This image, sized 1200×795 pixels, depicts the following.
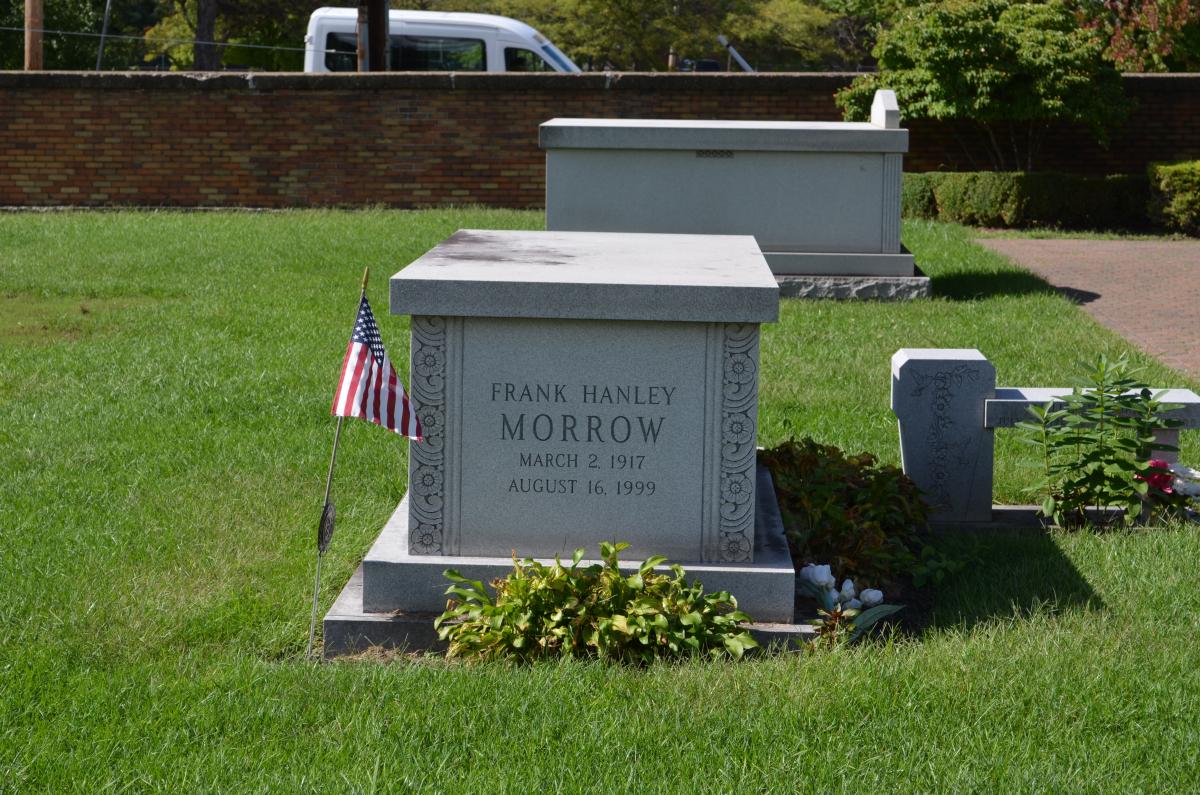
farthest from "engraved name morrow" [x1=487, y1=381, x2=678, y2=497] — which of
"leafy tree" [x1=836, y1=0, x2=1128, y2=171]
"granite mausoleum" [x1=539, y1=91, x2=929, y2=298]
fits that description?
"leafy tree" [x1=836, y1=0, x2=1128, y2=171]

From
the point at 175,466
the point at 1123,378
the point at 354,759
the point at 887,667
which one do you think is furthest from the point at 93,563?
the point at 1123,378

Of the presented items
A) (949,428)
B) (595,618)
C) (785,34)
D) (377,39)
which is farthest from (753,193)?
(785,34)

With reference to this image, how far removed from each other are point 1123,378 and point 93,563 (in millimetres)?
3798

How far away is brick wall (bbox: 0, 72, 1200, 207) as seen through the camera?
1802 cm

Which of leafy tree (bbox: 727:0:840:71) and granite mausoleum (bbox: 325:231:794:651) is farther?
leafy tree (bbox: 727:0:840:71)

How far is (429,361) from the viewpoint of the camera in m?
4.50

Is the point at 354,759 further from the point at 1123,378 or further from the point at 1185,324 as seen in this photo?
the point at 1185,324

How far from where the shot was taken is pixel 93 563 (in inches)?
193

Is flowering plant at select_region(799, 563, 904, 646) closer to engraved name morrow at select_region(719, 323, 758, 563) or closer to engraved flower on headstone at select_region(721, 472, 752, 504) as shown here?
engraved name morrow at select_region(719, 323, 758, 563)

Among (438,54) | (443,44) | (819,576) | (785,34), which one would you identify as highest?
(785,34)

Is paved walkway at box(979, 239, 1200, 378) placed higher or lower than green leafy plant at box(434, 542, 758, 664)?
higher

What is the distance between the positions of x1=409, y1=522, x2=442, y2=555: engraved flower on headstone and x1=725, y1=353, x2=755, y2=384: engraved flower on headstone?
1.07m

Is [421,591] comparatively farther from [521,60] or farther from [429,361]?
[521,60]

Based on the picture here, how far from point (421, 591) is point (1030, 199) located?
12867 mm
